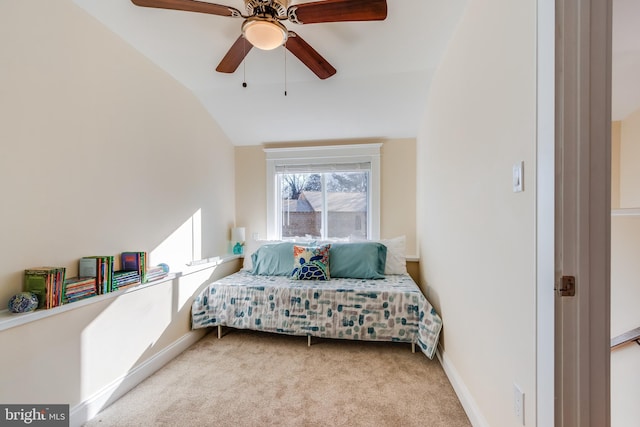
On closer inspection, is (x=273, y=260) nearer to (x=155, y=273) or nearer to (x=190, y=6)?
(x=155, y=273)

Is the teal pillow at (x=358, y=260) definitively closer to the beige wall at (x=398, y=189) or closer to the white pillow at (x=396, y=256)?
the white pillow at (x=396, y=256)

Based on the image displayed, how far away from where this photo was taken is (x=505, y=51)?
3.62 feet

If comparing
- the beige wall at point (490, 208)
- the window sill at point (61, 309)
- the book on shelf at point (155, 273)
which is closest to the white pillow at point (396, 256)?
the beige wall at point (490, 208)

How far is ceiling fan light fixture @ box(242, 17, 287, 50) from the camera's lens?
1265 millimetres

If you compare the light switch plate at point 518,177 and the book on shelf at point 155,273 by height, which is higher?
the light switch plate at point 518,177

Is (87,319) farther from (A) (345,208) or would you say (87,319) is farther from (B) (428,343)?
(A) (345,208)

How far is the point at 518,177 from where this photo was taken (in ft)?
3.35

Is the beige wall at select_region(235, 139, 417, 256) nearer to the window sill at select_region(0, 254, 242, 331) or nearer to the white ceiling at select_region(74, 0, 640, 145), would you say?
the white ceiling at select_region(74, 0, 640, 145)

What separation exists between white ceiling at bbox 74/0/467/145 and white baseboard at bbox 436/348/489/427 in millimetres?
2277

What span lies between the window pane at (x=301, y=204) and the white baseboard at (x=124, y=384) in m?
1.64

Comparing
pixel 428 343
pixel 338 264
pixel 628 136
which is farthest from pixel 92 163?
pixel 628 136

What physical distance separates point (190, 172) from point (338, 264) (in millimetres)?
1746

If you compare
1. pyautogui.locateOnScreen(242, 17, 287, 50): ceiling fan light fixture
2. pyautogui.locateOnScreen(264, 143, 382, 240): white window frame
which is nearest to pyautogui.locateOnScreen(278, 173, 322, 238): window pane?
pyautogui.locateOnScreen(264, 143, 382, 240): white window frame

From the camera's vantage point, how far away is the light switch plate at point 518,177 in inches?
39.4
